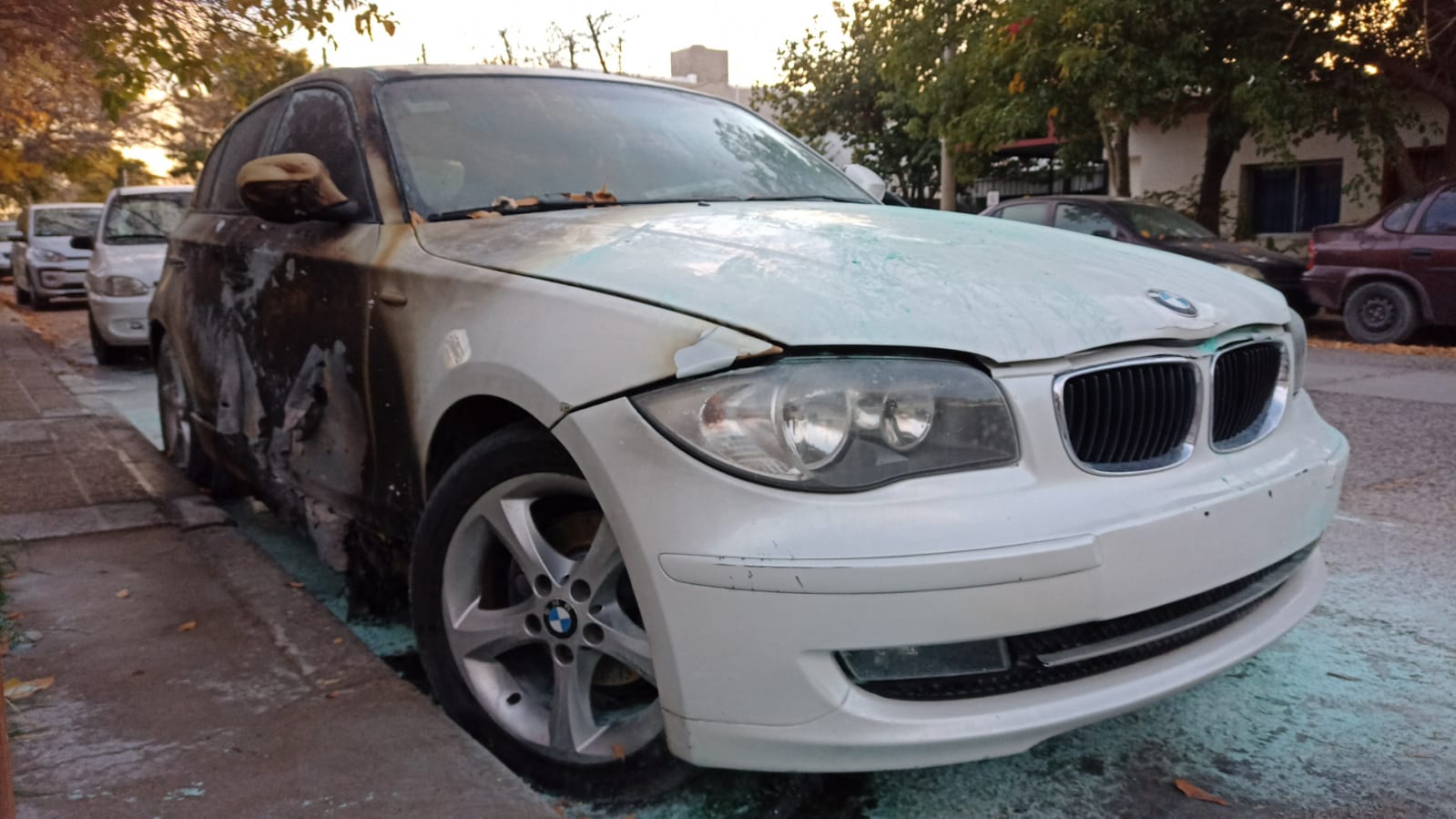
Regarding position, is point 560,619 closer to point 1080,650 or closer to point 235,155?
point 1080,650

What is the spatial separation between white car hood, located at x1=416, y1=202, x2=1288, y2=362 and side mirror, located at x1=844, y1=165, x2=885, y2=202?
1057mm

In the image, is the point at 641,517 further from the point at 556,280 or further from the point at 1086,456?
the point at 1086,456

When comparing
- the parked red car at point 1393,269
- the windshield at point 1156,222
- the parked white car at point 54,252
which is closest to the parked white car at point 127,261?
the parked white car at point 54,252

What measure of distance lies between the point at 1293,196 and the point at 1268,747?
19821mm

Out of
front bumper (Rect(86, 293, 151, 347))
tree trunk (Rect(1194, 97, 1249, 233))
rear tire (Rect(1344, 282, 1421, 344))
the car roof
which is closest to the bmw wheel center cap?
front bumper (Rect(86, 293, 151, 347))

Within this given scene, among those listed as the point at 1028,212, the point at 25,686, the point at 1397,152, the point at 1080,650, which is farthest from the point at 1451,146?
the point at 25,686

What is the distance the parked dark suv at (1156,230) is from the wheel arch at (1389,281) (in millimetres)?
706

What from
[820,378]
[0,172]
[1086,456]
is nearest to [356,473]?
[820,378]

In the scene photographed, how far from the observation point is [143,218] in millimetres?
11266

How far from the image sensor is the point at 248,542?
13.0ft

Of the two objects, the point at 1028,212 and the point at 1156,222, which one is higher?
the point at 1028,212

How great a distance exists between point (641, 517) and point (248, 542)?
8.00ft

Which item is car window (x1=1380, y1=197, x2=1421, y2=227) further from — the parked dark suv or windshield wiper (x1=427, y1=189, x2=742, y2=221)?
windshield wiper (x1=427, y1=189, x2=742, y2=221)

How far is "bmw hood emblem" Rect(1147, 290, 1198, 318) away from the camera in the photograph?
2365 mm
